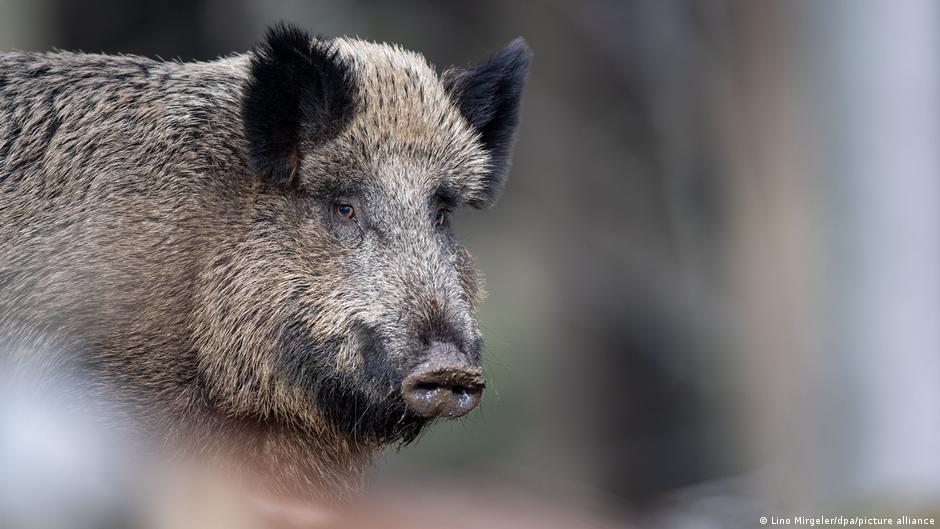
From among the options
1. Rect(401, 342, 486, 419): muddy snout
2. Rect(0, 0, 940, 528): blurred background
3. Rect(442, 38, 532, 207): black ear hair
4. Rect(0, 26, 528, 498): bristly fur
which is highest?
Rect(0, 0, 940, 528): blurred background

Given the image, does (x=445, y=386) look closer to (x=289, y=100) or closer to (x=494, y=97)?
(x=289, y=100)

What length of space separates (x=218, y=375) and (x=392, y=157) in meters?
1.14

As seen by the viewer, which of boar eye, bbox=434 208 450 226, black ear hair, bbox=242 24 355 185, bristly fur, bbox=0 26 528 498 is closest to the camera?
bristly fur, bbox=0 26 528 498

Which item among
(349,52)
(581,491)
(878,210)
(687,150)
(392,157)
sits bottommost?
(392,157)

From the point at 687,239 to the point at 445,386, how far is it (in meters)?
10.4

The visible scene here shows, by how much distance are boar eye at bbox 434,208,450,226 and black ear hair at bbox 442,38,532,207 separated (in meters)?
0.25

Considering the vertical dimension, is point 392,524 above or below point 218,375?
below

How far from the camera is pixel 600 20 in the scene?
1520 cm

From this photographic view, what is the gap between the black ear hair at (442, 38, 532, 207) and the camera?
6449mm

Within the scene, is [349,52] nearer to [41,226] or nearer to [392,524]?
[41,226]

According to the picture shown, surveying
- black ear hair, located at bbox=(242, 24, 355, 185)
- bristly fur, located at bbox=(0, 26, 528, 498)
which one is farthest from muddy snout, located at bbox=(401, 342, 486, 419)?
black ear hair, located at bbox=(242, 24, 355, 185)

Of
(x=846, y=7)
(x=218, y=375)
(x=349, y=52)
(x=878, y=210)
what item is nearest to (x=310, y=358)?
(x=218, y=375)

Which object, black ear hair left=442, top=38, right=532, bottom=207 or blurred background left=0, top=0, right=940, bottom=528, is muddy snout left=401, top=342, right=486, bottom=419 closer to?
black ear hair left=442, top=38, right=532, bottom=207

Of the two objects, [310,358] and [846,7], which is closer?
[310,358]
